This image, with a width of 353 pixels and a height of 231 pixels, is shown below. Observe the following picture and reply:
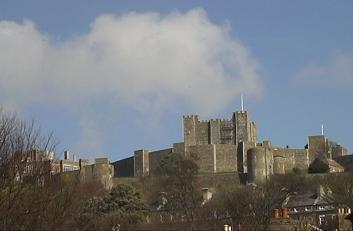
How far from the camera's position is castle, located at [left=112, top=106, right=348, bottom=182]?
384ft

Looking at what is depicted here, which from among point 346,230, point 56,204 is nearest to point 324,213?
point 346,230

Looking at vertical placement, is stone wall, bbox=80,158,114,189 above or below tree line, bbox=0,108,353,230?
above

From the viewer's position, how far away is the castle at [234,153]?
11694cm

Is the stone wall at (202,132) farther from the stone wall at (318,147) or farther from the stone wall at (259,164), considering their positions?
the stone wall at (318,147)

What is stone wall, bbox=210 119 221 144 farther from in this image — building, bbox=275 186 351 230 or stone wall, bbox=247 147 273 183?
building, bbox=275 186 351 230

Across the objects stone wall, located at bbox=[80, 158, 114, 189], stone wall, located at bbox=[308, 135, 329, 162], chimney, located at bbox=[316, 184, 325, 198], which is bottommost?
chimney, located at bbox=[316, 184, 325, 198]

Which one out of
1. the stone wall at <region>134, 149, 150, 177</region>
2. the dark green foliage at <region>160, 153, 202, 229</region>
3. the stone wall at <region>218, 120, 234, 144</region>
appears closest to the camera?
the dark green foliage at <region>160, 153, 202, 229</region>

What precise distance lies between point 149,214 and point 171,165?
38755mm

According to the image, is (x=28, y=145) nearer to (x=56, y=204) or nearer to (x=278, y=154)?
(x=56, y=204)

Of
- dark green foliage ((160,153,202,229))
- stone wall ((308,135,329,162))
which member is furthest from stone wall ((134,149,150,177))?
stone wall ((308,135,329,162))

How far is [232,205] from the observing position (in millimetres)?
66938

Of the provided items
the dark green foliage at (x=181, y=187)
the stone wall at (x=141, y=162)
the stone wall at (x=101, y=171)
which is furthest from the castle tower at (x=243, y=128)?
the stone wall at (x=101, y=171)

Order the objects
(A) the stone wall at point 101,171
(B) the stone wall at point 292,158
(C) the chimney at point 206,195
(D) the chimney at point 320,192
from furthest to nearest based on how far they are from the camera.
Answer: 1. (B) the stone wall at point 292,158
2. (A) the stone wall at point 101,171
3. (C) the chimney at point 206,195
4. (D) the chimney at point 320,192

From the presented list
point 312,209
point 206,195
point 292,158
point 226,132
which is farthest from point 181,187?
point 226,132
